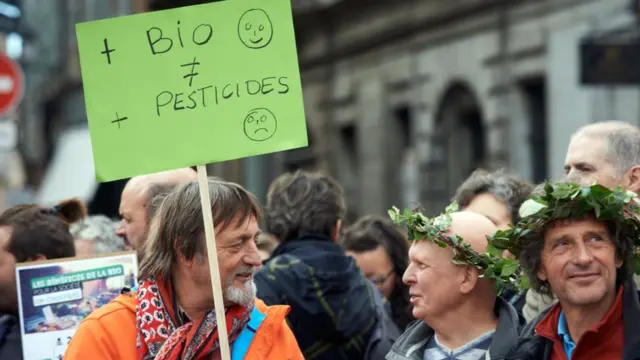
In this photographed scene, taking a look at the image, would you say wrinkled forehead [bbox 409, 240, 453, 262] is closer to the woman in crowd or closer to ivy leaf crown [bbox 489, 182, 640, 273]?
ivy leaf crown [bbox 489, 182, 640, 273]

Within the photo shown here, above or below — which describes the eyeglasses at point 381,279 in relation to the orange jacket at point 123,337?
below

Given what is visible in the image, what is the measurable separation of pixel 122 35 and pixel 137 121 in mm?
287

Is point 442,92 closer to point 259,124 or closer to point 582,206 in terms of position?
point 259,124

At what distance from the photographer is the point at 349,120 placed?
24734 millimetres

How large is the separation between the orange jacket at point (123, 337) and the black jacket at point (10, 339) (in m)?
0.97

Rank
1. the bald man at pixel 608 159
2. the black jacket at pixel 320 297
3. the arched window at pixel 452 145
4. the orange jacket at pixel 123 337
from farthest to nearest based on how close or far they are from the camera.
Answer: the arched window at pixel 452 145 → the black jacket at pixel 320 297 → the bald man at pixel 608 159 → the orange jacket at pixel 123 337

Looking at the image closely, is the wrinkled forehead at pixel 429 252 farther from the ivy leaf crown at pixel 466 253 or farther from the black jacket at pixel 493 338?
the black jacket at pixel 493 338

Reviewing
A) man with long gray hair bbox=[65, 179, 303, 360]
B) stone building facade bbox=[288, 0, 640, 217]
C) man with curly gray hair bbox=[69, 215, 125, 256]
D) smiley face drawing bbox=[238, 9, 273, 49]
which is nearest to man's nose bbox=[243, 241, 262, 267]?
man with long gray hair bbox=[65, 179, 303, 360]

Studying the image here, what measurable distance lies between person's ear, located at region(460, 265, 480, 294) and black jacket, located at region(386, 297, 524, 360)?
133 mm

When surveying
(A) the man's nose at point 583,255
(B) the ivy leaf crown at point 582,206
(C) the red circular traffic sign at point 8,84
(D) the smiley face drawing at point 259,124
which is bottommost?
(A) the man's nose at point 583,255

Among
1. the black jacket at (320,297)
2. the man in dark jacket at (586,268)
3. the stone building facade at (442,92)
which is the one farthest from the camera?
the stone building facade at (442,92)

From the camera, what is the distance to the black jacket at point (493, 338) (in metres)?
4.32

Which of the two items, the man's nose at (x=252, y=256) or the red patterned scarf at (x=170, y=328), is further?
the man's nose at (x=252, y=256)

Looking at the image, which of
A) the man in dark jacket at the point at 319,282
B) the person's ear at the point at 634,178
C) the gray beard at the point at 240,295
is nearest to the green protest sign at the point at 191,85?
the gray beard at the point at 240,295
